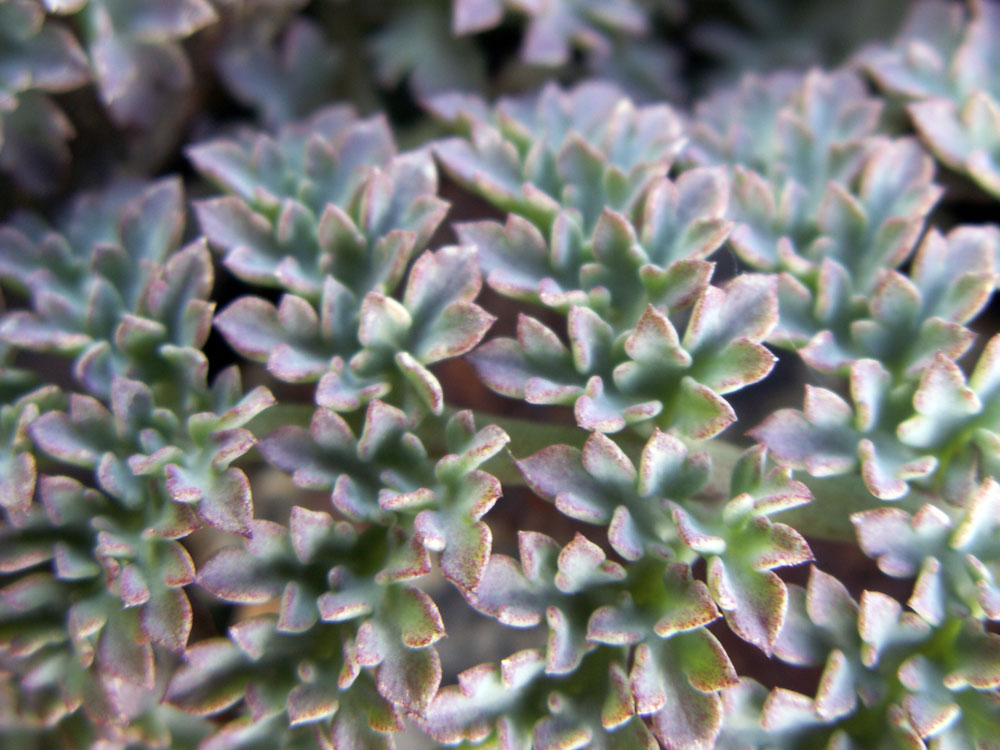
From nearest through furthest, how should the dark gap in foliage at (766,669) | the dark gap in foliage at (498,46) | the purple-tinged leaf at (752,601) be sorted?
the purple-tinged leaf at (752,601) < the dark gap in foliage at (766,669) < the dark gap in foliage at (498,46)

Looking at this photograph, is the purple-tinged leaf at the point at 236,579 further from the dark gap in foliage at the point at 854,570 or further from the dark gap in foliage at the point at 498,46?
the dark gap in foliage at the point at 498,46

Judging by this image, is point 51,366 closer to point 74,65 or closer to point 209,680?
point 74,65

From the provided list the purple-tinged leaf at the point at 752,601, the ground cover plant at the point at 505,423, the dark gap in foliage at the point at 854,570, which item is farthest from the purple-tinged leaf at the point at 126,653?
the dark gap in foliage at the point at 854,570

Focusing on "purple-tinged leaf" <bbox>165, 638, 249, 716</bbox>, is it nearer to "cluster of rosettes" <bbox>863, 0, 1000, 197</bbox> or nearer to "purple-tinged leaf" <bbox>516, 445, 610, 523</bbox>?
"purple-tinged leaf" <bbox>516, 445, 610, 523</bbox>

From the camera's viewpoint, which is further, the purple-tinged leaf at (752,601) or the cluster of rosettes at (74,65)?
the cluster of rosettes at (74,65)

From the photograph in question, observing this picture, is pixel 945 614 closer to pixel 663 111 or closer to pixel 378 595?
pixel 378 595

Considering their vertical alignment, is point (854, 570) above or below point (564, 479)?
below

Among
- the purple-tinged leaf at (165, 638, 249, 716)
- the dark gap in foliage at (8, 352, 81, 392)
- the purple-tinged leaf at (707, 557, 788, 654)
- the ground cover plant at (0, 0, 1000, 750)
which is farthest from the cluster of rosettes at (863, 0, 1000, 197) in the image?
the dark gap in foliage at (8, 352, 81, 392)

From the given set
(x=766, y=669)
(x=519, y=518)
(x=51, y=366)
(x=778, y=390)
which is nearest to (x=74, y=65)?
(x=51, y=366)

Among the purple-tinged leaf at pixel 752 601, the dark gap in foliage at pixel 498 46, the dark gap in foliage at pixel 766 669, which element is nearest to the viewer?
the purple-tinged leaf at pixel 752 601
